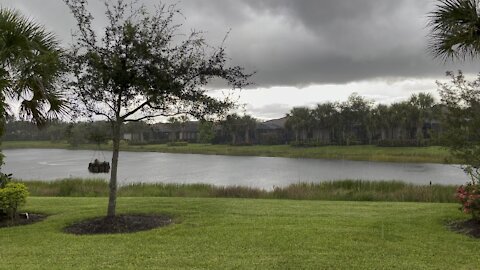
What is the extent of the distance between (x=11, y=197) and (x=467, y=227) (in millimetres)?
9634

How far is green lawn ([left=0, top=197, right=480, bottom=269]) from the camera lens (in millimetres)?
6664

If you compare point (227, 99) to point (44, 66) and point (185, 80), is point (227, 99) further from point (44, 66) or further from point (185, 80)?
point (44, 66)

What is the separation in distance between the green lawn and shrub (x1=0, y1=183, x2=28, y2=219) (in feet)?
2.40

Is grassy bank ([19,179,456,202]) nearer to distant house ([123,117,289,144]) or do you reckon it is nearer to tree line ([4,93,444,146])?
tree line ([4,93,444,146])

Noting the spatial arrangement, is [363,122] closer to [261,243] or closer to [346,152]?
[346,152]

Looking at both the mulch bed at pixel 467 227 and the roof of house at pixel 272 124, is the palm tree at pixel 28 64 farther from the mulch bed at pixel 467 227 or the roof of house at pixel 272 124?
the roof of house at pixel 272 124

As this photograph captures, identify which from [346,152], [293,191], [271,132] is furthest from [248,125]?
[293,191]

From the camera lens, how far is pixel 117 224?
9578 mm

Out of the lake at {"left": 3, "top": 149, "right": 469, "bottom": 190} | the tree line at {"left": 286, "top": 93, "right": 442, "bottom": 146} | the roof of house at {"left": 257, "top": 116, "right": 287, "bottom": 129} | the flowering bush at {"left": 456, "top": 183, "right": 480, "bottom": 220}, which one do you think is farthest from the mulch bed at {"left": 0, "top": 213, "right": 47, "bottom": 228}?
the roof of house at {"left": 257, "top": 116, "right": 287, "bottom": 129}

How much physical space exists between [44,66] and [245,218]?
5.35 m

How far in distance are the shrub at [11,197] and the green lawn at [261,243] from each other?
0.73m

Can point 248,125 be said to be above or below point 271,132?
above

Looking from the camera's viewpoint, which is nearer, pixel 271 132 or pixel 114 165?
pixel 114 165

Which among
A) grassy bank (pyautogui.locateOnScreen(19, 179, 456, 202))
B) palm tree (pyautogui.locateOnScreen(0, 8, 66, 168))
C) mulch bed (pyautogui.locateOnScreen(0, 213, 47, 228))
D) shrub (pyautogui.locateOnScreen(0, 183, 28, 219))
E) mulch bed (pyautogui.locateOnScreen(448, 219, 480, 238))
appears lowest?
grassy bank (pyautogui.locateOnScreen(19, 179, 456, 202))
